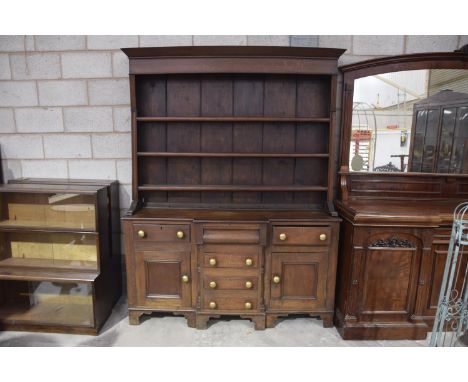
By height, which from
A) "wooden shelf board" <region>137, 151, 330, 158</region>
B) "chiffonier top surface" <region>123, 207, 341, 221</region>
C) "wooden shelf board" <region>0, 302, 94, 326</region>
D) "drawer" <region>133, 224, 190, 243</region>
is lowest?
"wooden shelf board" <region>0, 302, 94, 326</region>

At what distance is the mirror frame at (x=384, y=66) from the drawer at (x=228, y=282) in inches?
41.4

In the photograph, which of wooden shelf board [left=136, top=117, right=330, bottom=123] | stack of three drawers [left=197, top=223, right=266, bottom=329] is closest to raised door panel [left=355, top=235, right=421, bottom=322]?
stack of three drawers [left=197, top=223, right=266, bottom=329]

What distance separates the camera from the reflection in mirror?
2.19 m

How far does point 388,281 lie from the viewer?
1.95 metres

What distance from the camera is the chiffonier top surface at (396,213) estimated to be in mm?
1854

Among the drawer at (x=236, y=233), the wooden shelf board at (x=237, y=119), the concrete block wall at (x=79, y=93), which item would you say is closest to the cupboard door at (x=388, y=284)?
the drawer at (x=236, y=233)

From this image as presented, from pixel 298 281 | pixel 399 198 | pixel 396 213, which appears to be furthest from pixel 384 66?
pixel 298 281

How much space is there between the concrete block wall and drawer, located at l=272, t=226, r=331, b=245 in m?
1.27

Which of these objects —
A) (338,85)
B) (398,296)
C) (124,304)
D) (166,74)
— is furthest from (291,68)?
(124,304)

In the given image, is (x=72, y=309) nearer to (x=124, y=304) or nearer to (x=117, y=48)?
(x=124, y=304)

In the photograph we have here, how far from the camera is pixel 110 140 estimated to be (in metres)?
2.38

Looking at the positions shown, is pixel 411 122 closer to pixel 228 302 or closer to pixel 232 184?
pixel 232 184

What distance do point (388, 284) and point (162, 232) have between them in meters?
1.52

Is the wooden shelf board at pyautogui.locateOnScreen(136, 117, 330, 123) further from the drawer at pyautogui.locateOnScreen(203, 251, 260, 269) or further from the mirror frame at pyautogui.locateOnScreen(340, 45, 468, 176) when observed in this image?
the drawer at pyautogui.locateOnScreen(203, 251, 260, 269)
